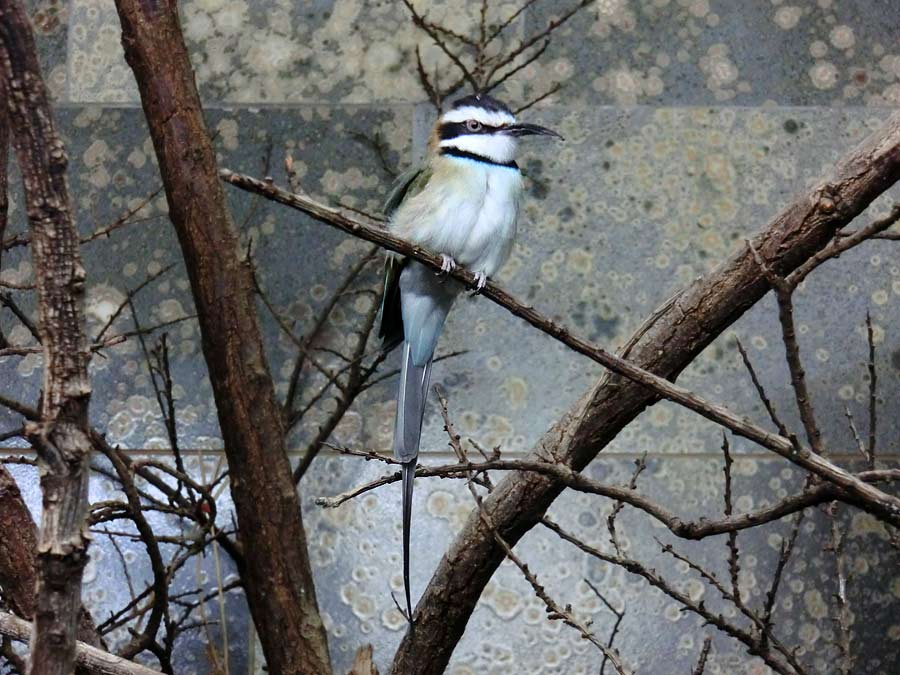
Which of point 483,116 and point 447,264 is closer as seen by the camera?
point 447,264

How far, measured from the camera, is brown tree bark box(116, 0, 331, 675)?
152cm

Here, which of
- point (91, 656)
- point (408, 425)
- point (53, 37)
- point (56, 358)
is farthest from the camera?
point (53, 37)

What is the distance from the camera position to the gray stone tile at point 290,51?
2.35m


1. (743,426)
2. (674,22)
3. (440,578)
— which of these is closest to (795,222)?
(743,426)

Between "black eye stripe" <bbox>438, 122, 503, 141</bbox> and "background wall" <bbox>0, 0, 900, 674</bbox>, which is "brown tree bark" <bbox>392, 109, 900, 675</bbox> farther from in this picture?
"background wall" <bbox>0, 0, 900, 674</bbox>

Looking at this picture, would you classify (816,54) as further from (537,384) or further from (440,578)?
(440,578)

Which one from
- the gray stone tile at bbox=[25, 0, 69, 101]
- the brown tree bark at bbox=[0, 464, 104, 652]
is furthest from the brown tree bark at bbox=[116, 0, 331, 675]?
the gray stone tile at bbox=[25, 0, 69, 101]

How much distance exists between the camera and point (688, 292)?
1.31 metres

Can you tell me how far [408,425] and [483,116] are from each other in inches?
20.1

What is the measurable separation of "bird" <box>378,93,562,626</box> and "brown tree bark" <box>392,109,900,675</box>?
11cm

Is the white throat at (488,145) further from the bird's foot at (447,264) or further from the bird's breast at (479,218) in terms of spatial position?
the bird's foot at (447,264)

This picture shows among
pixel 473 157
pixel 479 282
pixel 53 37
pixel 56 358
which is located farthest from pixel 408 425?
pixel 53 37

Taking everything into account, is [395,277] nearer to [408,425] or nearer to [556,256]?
[408,425]

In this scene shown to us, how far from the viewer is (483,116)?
5.53 feet
